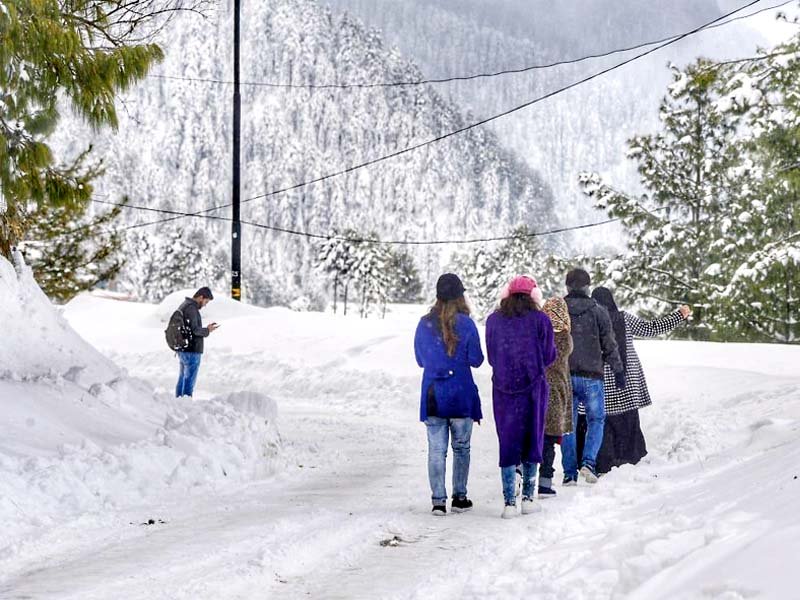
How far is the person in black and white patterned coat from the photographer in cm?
925

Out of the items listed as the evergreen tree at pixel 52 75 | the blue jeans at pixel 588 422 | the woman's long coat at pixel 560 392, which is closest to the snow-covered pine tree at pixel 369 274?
the evergreen tree at pixel 52 75

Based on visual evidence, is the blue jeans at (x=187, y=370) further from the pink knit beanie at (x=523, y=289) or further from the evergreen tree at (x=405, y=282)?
the evergreen tree at (x=405, y=282)

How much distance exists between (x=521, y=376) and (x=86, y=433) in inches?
167

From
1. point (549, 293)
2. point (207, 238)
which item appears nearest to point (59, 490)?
point (549, 293)

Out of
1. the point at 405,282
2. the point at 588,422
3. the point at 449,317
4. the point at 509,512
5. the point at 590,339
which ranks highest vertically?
the point at 449,317

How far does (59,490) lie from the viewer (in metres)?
6.92

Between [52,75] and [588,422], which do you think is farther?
[52,75]

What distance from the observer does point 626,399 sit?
9.38 meters

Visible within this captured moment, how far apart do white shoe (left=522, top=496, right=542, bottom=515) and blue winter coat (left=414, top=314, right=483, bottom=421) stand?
0.74 metres

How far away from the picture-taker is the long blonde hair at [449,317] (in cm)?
730

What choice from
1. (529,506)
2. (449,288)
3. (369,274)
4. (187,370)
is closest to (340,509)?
(529,506)

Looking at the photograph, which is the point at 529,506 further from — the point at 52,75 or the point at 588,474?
the point at 52,75

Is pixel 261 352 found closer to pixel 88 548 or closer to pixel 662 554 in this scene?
pixel 88 548

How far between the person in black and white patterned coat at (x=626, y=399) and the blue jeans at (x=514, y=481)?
222 cm
